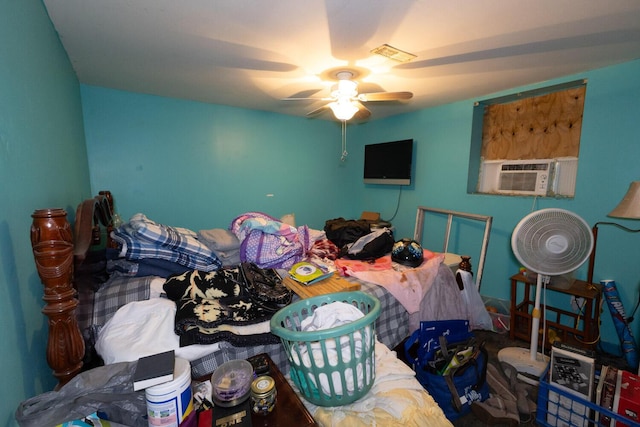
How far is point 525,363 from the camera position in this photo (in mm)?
1839

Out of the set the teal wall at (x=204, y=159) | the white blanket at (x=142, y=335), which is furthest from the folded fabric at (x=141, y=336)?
the teal wall at (x=204, y=159)

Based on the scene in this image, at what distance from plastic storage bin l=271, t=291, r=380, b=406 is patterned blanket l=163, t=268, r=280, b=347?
1.00 ft

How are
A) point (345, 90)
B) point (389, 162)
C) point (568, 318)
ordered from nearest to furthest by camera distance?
point (345, 90) → point (568, 318) → point (389, 162)

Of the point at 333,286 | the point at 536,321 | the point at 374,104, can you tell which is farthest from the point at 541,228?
the point at 374,104

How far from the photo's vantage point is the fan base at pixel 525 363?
5.87ft

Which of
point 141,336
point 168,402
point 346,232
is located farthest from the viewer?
point 346,232

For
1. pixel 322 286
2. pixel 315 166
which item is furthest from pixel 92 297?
pixel 315 166

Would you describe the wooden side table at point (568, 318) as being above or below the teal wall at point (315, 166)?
below

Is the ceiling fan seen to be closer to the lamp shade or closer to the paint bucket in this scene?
the lamp shade

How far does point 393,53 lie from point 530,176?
187cm

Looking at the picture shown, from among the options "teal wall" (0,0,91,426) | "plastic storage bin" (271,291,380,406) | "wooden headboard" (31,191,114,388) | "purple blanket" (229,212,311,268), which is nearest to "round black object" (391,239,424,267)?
"purple blanket" (229,212,311,268)

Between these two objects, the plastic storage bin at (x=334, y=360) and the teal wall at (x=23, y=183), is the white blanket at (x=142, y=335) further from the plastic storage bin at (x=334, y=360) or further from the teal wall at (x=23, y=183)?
the plastic storage bin at (x=334, y=360)

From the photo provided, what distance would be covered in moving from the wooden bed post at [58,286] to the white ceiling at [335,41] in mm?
1222

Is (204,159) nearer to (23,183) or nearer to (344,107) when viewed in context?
(344,107)
